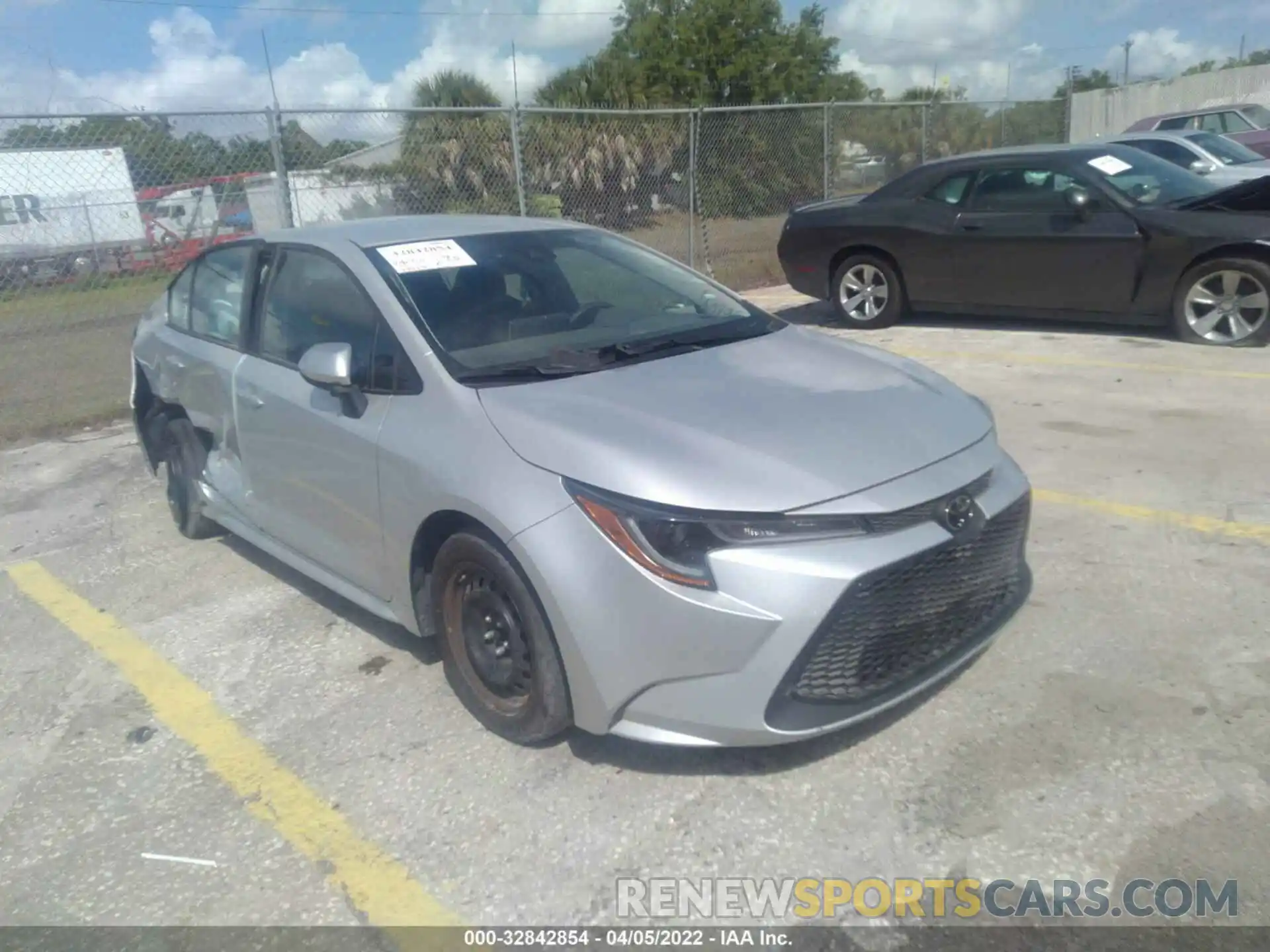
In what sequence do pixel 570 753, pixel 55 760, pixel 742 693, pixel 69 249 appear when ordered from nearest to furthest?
pixel 742 693 → pixel 570 753 → pixel 55 760 → pixel 69 249

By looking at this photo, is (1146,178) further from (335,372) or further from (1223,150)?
(335,372)

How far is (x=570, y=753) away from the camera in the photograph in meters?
3.13

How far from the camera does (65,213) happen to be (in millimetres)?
9328

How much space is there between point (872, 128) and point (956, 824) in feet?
53.5

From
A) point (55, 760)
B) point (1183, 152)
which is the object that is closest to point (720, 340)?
point (55, 760)

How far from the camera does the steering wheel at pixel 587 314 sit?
3795mm

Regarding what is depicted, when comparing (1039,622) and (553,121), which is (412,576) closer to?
(1039,622)

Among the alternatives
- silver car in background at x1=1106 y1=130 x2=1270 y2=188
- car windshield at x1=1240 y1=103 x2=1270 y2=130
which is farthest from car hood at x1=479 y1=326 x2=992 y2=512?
car windshield at x1=1240 y1=103 x2=1270 y2=130

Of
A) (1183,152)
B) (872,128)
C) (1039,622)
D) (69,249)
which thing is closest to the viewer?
(1039,622)

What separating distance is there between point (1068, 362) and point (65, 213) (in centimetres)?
857

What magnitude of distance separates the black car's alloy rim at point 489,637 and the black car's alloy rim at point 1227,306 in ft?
22.3

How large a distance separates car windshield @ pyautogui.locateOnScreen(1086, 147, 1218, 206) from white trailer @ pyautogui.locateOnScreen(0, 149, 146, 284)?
27.4 feet

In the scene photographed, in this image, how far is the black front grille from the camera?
267 cm

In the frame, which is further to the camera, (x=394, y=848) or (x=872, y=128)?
(x=872, y=128)
